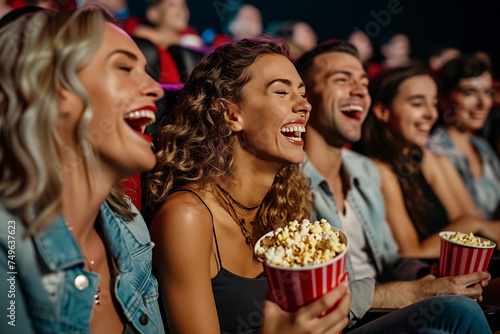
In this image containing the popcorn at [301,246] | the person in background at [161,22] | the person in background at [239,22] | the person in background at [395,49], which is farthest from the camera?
the person in background at [395,49]

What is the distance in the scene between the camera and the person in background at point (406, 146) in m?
2.07

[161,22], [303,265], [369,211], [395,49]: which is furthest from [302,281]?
[395,49]

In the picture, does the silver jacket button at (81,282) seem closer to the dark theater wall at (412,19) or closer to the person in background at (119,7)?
the person in background at (119,7)

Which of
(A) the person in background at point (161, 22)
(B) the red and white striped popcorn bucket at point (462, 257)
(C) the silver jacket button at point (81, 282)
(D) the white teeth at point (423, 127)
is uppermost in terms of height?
(A) the person in background at point (161, 22)

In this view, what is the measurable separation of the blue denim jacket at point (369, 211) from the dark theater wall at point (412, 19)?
2729 mm

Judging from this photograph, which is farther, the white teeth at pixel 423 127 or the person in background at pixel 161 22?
the person in background at pixel 161 22

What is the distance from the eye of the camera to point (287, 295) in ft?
2.70

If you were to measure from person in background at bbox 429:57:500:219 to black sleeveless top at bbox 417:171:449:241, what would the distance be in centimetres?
39

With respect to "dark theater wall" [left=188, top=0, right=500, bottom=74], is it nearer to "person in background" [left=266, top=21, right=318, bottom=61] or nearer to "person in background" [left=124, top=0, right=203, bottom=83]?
"person in background" [left=266, top=21, right=318, bottom=61]

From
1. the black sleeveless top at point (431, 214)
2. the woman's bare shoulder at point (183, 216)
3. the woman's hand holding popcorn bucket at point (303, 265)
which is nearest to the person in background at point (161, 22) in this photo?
the black sleeveless top at point (431, 214)

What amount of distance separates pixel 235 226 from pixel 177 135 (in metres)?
0.28

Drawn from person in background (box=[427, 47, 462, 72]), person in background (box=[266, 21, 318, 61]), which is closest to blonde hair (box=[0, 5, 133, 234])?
person in background (box=[266, 21, 318, 61])

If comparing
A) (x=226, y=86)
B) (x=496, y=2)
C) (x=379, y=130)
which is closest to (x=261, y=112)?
(x=226, y=86)

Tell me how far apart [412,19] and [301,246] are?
467 cm
